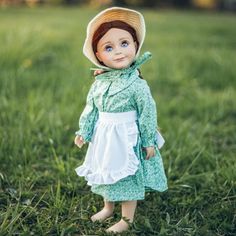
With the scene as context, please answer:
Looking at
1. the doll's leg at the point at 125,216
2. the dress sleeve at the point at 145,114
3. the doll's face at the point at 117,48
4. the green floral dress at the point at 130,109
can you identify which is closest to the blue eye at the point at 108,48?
the doll's face at the point at 117,48

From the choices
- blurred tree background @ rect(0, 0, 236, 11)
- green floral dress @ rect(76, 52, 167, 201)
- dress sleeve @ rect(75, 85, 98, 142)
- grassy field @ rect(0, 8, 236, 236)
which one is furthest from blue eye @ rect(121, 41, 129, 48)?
blurred tree background @ rect(0, 0, 236, 11)

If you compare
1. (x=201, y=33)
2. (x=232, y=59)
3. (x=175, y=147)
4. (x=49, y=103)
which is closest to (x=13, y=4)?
(x=201, y=33)

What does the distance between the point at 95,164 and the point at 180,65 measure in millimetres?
3991

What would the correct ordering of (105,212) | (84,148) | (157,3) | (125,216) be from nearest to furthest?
(125,216) < (105,212) < (84,148) < (157,3)

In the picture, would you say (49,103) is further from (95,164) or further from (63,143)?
(95,164)

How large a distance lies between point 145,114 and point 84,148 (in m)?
1.14

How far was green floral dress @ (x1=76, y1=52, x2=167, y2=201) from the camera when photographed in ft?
8.61

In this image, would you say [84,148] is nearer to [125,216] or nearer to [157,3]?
[125,216]

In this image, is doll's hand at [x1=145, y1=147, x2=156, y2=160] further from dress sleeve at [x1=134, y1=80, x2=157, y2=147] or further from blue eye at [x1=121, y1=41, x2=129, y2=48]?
blue eye at [x1=121, y1=41, x2=129, y2=48]

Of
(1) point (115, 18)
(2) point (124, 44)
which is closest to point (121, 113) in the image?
(2) point (124, 44)

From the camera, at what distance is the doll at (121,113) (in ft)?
8.60

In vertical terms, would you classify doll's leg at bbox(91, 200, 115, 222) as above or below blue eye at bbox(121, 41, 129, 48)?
below

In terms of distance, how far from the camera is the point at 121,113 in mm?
2648

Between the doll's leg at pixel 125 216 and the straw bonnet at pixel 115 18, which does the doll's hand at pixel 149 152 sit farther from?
the straw bonnet at pixel 115 18
